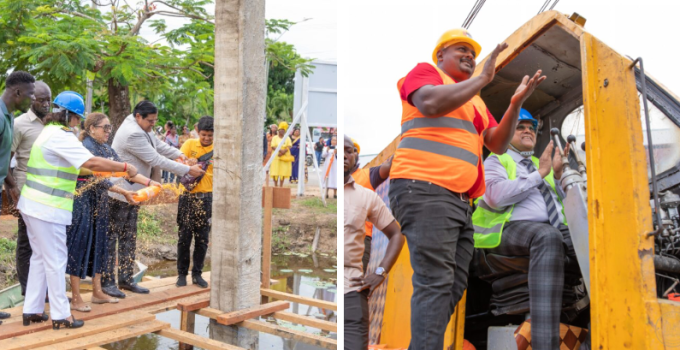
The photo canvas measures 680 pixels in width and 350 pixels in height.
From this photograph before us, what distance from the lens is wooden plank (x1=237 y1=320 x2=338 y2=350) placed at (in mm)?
4680

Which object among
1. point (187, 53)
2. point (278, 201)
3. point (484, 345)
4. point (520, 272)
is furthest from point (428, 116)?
point (187, 53)

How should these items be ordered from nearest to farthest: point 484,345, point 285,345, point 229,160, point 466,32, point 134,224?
point 466,32 → point 484,345 → point 229,160 → point 134,224 → point 285,345

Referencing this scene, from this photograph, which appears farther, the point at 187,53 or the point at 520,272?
the point at 187,53

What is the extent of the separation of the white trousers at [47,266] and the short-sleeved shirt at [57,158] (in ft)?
0.19

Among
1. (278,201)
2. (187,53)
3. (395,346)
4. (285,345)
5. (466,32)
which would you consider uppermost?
(187,53)

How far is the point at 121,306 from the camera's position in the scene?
5328 millimetres

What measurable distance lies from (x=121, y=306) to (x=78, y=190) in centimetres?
115

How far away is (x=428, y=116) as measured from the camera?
2889 millimetres

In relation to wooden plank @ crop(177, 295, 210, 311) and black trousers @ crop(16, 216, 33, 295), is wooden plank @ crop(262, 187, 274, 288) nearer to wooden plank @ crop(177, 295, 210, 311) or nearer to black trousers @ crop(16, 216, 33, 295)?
wooden plank @ crop(177, 295, 210, 311)

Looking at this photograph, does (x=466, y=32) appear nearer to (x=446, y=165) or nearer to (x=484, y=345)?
(x=446, y=165)

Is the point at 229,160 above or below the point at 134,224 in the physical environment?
above

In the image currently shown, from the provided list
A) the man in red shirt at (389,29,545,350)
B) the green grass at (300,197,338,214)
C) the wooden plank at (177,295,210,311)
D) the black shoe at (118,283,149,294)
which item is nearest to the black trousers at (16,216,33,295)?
the black shoe at (118,283,149,294)

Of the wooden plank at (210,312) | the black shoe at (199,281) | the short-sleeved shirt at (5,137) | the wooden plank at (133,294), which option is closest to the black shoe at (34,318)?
the wooden plank at (133,294)

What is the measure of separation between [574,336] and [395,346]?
1.29m
